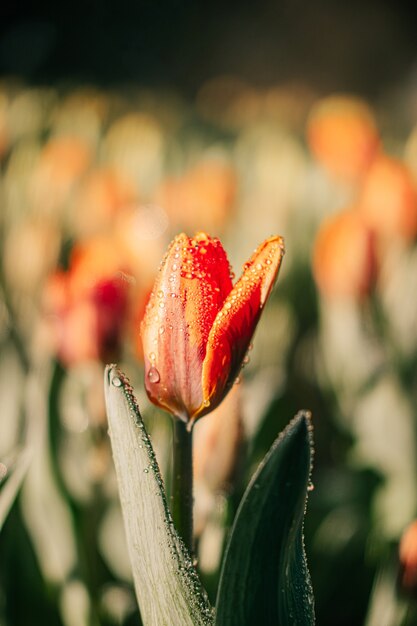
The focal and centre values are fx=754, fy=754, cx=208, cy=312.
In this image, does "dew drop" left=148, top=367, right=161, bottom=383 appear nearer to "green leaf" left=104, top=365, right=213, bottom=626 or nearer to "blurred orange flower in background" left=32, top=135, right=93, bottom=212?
"green leaf" left=104, top=365, right=213, bottom=626

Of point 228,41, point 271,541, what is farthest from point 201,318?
point 228,41

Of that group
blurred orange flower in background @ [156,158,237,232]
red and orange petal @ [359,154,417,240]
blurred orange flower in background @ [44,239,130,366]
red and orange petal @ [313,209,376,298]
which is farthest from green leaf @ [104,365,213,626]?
blurred orange flower in background @ [156,158,237,232]

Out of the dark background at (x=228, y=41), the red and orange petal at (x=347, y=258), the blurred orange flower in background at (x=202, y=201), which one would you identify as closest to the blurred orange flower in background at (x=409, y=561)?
the red and orange petal at (x=347, y=258)

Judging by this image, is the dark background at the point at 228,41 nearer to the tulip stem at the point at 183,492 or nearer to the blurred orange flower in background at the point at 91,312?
the blurred orange flower in background at the point at 91,312

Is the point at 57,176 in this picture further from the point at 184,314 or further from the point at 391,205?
the point at 184,314

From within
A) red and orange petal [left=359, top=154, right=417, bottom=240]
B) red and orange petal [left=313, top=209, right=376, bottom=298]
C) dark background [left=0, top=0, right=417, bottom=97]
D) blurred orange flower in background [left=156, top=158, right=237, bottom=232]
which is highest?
dark background [left=0, top=0, right=417, bottom=97]

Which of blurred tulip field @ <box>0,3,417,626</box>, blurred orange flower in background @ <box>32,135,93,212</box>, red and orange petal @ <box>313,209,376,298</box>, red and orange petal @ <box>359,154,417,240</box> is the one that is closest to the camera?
blurred tulip field @ <box>0,3,417,626</box>
